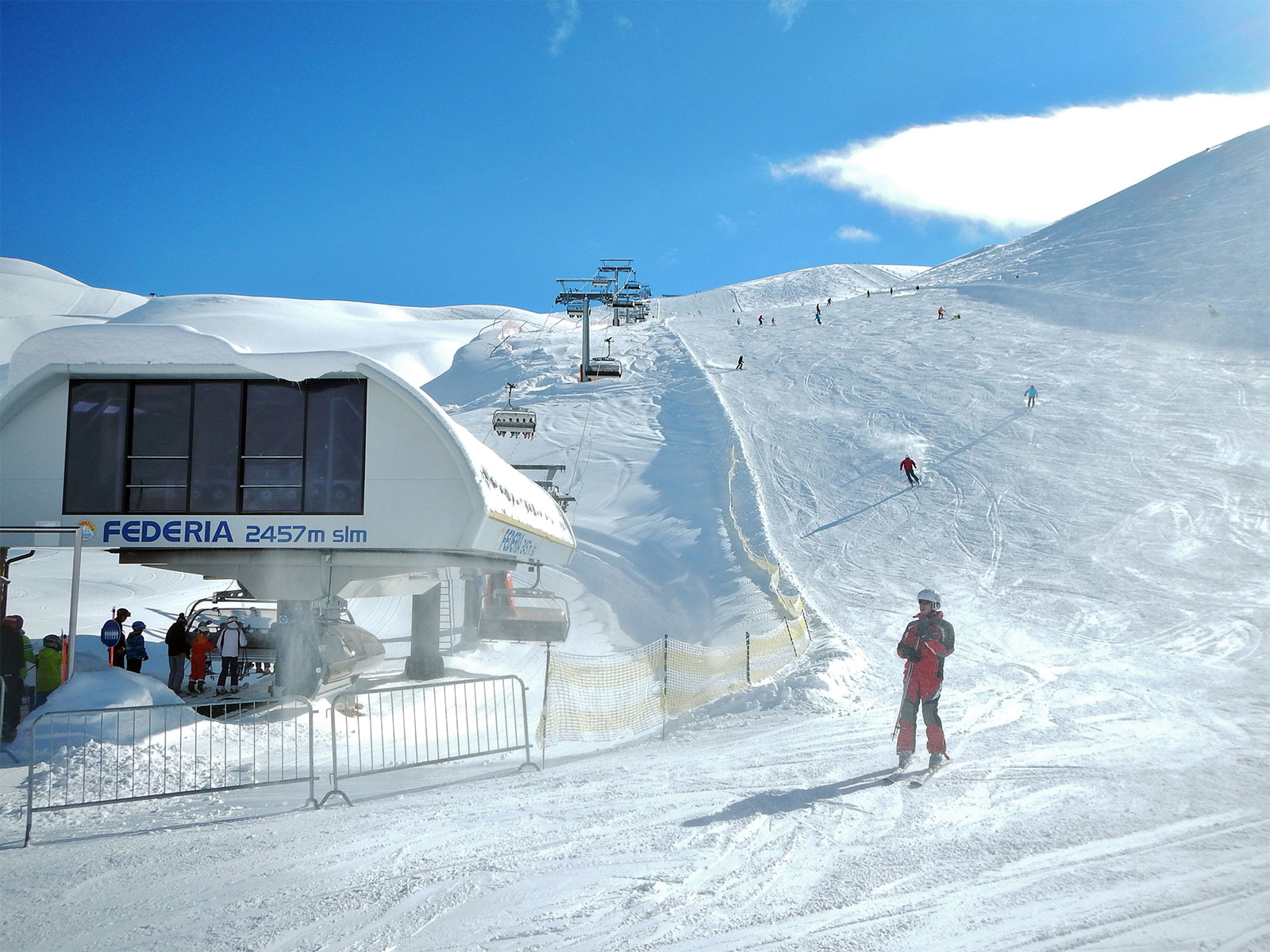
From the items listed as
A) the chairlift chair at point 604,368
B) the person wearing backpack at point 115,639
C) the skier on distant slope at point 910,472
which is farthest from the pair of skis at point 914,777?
the chairlift chair at point 604,368

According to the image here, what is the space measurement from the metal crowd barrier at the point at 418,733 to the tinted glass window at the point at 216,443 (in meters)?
3.72

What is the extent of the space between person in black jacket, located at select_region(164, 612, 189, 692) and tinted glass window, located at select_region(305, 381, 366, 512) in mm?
3821

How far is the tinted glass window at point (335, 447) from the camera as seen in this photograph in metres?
13.2

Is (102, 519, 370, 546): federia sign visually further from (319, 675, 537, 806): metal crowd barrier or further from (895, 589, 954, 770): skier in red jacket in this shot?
(895, 589, 954, 770): skier in red jacket

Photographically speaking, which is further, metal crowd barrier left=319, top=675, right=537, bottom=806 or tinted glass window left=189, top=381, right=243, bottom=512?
tinted glass window left=189, top=381, right=243, bottom=512

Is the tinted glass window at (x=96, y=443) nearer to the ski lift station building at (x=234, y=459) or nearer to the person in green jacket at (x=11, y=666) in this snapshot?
the ski lift station building at (x=234, y=459)

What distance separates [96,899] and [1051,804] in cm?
645

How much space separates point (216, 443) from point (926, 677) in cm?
1078

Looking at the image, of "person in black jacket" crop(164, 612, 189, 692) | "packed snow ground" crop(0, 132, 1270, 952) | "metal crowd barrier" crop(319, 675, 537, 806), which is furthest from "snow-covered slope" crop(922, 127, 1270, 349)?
"person in black jacket" crop(164, 612, 189, 692)

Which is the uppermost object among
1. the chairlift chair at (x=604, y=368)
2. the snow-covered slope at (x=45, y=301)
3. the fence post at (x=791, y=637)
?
the snow-covered slope at (x=45, y=301)

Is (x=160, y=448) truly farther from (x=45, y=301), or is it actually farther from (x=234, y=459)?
(x=45, y=301)

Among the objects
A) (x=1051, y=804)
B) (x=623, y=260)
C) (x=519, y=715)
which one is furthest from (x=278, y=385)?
(x=623, y=260)

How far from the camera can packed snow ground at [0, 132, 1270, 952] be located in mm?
4695

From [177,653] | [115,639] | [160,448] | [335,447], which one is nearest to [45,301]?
[115,639]
